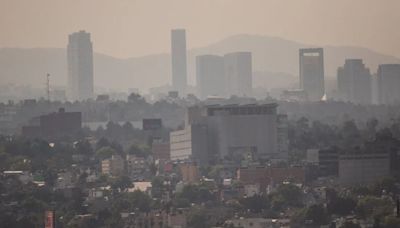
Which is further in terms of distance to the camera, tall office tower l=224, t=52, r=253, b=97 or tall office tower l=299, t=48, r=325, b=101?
tall office tower l=224, t=52, r=253, b=97

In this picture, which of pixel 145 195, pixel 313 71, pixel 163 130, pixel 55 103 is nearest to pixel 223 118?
pixel 163 130

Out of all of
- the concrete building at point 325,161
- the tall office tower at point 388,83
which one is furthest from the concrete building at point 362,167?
the tall office tower at point 388,83

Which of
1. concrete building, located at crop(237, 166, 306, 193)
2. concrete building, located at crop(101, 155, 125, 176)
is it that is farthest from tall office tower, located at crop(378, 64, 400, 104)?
concrete building, located at crop(237, 166, 306, 193)

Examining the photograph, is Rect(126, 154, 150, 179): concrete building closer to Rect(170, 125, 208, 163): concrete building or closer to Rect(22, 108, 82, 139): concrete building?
Rect(170, 125, 208, 163): concrete building

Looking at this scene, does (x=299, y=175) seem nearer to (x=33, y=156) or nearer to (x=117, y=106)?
(x=33, y=156)

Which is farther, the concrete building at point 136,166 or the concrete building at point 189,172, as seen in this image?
the concrete building at point 136,166

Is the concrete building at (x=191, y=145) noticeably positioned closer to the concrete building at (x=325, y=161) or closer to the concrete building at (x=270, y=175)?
the concrete building at (x=325, y=161)

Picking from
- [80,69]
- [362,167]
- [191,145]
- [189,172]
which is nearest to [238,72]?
[80,69]
